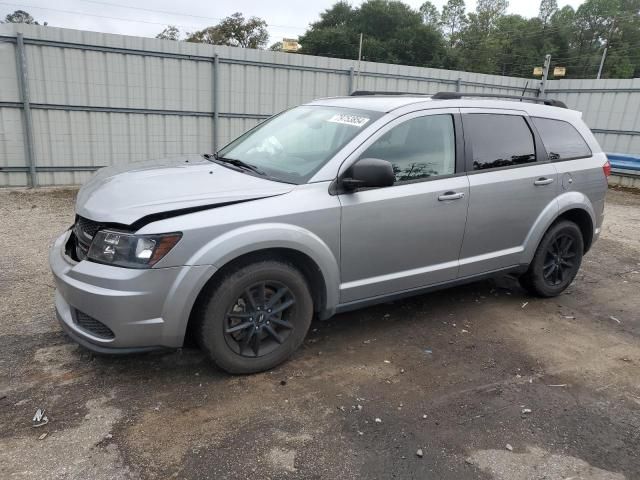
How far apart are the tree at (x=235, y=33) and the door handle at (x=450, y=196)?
178 ft

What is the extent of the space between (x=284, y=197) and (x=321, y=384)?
4.06 feet

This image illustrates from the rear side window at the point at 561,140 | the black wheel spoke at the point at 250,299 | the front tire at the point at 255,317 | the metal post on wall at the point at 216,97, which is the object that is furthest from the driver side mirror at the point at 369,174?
the metal post on wall at the point at 216,97

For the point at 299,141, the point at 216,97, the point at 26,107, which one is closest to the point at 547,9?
the point at 216,97

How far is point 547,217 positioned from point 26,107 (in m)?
8.45

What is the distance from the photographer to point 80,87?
9.17 m

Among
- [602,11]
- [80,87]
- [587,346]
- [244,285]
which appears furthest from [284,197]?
[602,11]

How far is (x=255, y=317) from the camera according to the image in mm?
3289

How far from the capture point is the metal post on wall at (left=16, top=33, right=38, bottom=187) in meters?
8.54

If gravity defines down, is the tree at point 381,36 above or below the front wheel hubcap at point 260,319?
above

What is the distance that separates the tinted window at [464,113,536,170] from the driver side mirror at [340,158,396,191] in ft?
3.80

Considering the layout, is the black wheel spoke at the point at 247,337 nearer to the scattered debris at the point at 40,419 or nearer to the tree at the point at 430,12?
the scattered debris at the point at 40,419

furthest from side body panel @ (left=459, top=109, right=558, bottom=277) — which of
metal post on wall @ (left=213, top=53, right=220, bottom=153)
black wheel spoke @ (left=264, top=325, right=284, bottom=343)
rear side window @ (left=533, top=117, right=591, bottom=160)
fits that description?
metal post on wall @ (left=213, top=53, right=220, bottom=153)

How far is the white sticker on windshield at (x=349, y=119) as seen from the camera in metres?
3.77

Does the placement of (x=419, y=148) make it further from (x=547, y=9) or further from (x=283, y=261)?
(x=547, y=9)
